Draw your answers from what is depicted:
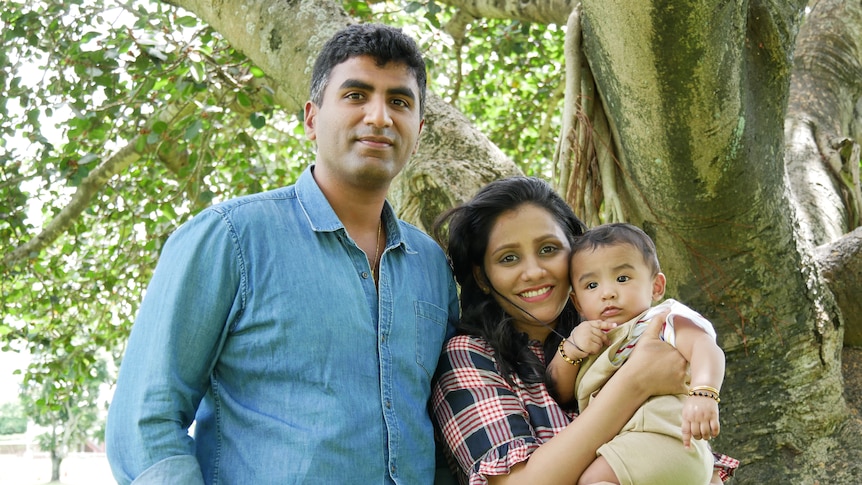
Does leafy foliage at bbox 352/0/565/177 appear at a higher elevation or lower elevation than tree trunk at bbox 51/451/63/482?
higher

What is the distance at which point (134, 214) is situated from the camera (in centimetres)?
516

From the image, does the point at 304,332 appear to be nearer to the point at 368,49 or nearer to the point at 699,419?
the point at 368,49

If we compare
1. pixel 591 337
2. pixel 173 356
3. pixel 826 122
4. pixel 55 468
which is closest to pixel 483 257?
pixel 591 337

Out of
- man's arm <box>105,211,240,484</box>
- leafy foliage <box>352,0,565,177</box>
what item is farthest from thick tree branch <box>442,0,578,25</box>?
man's arm <box>105,211,240,484</box>

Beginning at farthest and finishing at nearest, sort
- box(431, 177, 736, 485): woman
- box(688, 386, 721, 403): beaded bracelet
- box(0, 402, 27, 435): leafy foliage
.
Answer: box(0, 402, 27, 435): leafy foliage < box(431, 177, 736, 485): woman < box(688, 386, 721, 403): beaded bracelet

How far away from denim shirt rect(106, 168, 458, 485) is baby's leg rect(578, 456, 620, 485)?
364 millimetres

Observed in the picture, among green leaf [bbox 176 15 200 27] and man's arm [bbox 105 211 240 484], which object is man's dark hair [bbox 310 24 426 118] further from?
green leaf [bbox 176 15 200 27]

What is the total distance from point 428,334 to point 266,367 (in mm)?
453

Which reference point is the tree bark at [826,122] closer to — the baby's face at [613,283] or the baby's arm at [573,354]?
the baby's face at [613,283]

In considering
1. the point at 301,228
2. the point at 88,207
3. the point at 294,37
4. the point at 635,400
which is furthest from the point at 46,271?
the point at 635,400

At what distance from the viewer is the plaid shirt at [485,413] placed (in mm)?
1861

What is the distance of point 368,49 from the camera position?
2.01 m

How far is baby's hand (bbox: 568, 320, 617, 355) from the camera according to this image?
1972mm

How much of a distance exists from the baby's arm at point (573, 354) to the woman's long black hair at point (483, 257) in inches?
1.9
